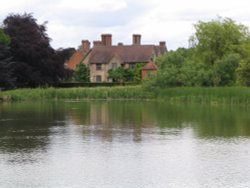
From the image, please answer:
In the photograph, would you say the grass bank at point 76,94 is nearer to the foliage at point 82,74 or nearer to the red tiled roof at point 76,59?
the foliage at point 82,74

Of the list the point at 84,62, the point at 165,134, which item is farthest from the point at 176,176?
the point at 84,62

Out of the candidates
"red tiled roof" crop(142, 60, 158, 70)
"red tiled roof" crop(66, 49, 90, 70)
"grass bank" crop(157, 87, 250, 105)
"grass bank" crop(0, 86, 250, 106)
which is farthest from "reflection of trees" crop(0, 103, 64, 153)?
"red tiled roof" crop(66, 49, 90, 70)

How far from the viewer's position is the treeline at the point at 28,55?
74.1 metres

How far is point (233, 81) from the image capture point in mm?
62750

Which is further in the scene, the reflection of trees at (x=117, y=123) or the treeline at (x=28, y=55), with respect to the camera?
the treeline at (x=28, y=55)

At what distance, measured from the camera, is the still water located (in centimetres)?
2005

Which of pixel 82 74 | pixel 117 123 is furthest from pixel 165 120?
pixel 82 74

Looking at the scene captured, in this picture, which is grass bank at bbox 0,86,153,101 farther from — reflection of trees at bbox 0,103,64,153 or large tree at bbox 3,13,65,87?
reflection of trees at bbox 0,103,64,153

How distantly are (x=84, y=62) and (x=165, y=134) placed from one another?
68759mm

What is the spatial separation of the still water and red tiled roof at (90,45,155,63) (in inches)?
2071

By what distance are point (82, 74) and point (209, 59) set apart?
3244 cm

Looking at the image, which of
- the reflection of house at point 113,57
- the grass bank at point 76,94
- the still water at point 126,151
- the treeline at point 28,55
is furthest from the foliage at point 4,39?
the still water at point 126,151

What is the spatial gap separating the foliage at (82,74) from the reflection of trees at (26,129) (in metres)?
45.9

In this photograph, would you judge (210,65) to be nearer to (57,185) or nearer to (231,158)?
(231,158)
